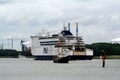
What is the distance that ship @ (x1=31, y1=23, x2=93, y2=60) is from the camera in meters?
172

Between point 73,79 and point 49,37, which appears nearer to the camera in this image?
point 73,79

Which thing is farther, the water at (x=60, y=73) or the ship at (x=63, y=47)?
the ship at (x=63, y=47)

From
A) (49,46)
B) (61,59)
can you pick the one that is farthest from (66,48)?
(61,59)

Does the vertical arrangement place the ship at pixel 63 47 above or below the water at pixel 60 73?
above

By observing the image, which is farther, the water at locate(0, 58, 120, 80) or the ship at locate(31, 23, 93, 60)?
the ship at locate(31, 23, 93, 60)

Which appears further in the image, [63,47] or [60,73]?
[63,47]

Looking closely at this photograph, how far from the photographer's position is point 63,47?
172750 mm

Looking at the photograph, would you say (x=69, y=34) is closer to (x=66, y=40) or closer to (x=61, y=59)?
(x=66, y=40)

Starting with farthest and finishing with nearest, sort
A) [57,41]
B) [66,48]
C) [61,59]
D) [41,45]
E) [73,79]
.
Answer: [41,45], [57,41], [66,48], [61,59], [73,79]

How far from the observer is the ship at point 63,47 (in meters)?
172

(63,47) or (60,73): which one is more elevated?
(63,47)

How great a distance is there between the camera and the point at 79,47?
179 metres

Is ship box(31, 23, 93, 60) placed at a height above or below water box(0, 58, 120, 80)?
above

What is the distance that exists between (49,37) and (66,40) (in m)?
16.3
